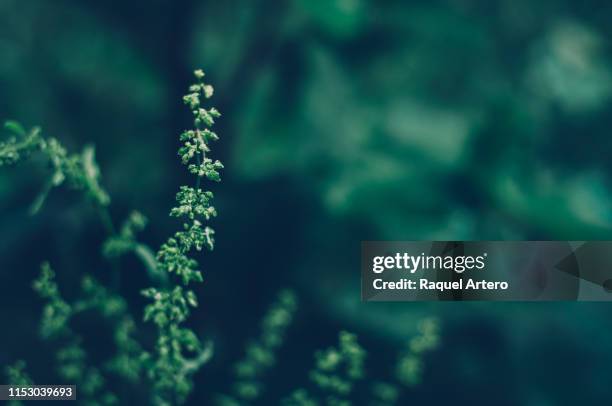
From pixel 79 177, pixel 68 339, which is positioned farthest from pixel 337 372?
pixel 79 177

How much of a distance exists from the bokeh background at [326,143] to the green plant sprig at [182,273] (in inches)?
7.8

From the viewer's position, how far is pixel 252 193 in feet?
6.60

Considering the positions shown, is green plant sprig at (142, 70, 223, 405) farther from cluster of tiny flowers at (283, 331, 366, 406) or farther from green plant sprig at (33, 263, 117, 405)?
cluster of tiny flowers at (283, 331, 366, 406)

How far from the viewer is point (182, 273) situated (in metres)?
1.71

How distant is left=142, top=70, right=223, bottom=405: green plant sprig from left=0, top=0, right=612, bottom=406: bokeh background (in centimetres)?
20

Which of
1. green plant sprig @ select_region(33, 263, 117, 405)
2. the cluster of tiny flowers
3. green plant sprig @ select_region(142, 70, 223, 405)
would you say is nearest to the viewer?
green plant sprig @ select_region(142, 70, 223, 405)

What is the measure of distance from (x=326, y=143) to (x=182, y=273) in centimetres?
53

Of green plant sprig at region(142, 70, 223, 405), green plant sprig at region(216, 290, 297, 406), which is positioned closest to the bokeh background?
green plant sprig at region(216, 290, 297, 406)

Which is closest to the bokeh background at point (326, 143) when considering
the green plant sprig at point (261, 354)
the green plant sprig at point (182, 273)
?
the green plant sprig at point (261, 354)

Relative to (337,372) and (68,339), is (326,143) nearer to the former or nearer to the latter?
(337,372)

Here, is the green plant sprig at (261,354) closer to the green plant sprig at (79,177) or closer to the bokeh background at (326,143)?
the bokeh background at (326,143)

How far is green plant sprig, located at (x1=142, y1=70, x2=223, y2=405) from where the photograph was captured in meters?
1.67

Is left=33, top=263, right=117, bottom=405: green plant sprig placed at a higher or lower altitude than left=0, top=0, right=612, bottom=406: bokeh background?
lower

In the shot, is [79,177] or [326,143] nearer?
[79,177]
